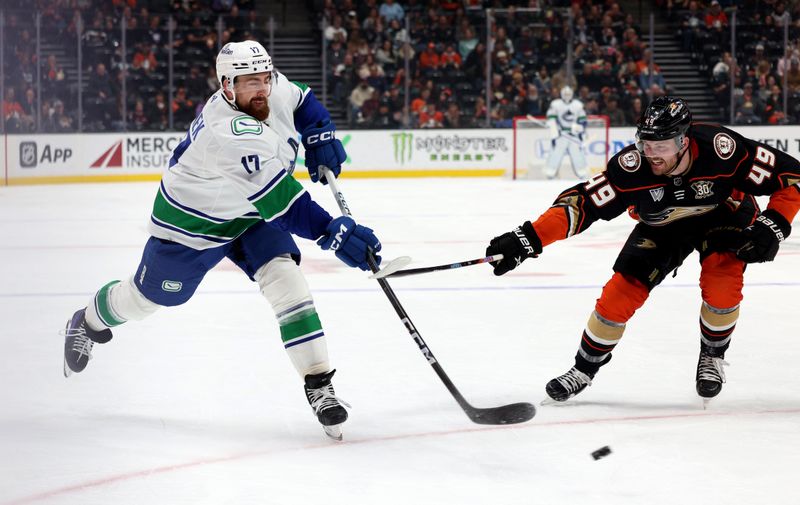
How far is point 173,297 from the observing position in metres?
3.08

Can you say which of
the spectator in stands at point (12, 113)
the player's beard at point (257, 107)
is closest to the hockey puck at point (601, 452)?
the player's beard at point (257, 107)

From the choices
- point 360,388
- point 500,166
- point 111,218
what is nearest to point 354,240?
point 360,388

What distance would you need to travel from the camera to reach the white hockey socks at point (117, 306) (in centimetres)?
316

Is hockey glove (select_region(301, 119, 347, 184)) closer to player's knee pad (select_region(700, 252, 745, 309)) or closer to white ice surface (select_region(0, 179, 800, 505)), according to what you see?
white ice surface (select_region(0, 179, 800, 505))

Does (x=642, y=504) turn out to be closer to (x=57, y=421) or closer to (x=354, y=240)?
(x=354, y=240)

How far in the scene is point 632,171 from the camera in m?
2.98

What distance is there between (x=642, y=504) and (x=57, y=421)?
5.27 feet

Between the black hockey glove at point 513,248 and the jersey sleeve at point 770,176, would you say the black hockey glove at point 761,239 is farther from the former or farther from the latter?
the black hockey glove at point 513,248

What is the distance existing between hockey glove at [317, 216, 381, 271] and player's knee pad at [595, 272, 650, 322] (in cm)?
74

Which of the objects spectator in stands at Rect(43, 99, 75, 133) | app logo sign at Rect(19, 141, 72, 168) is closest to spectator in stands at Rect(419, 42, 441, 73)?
spectator in stands at Rect(43, 99, 75, 133)

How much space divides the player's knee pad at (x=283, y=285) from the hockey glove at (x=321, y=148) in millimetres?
582

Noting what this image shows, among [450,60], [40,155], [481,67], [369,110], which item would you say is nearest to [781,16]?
[481,67]

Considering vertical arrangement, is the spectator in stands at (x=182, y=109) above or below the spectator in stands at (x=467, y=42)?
below

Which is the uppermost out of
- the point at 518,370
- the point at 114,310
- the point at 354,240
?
the point at 354,240
